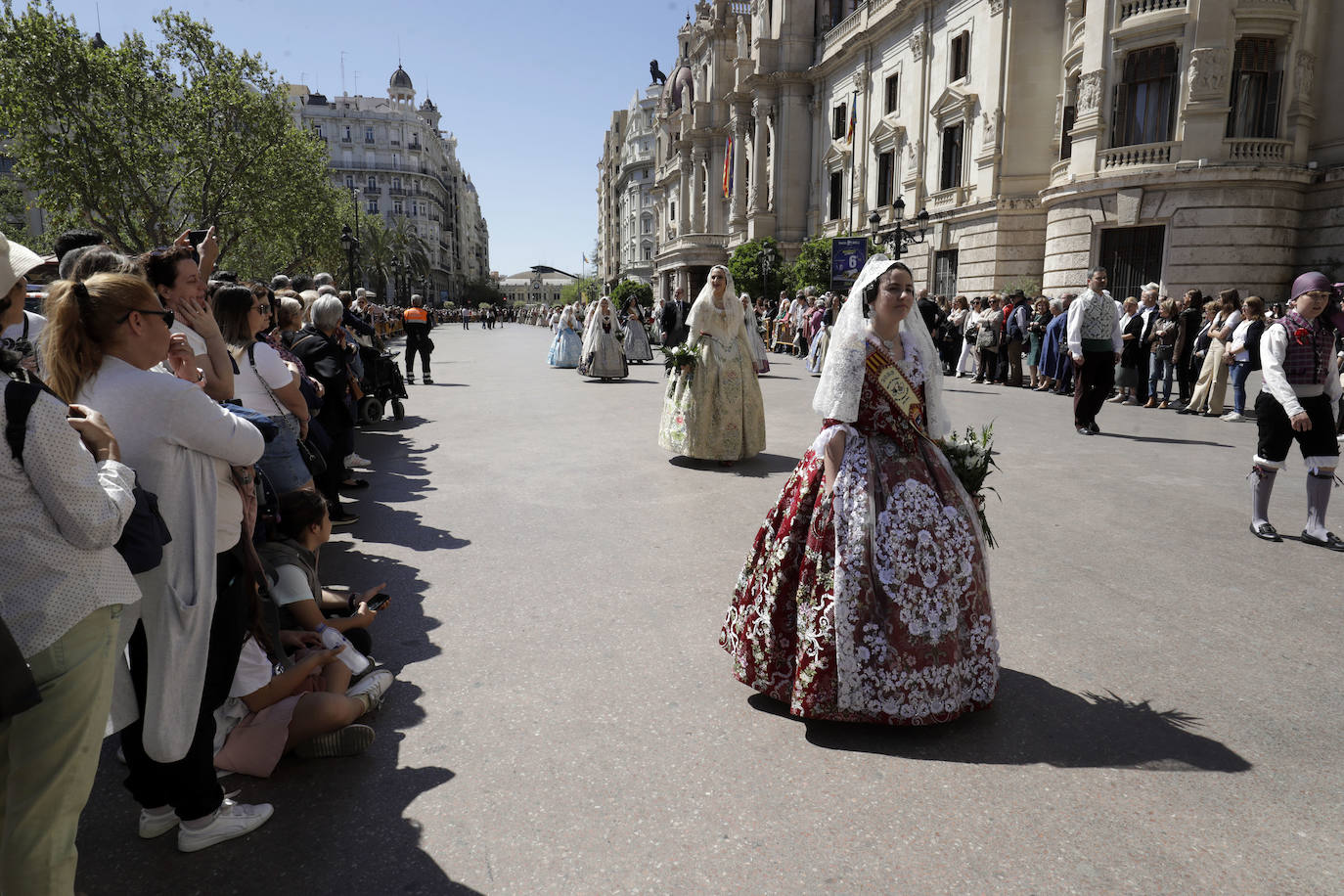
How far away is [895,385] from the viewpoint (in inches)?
138

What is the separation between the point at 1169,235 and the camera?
21312 mm

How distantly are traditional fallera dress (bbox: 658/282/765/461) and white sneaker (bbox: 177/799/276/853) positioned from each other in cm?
633

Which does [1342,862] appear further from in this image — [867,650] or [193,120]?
[193,120]

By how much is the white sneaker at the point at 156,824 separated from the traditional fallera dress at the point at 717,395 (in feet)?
21.1

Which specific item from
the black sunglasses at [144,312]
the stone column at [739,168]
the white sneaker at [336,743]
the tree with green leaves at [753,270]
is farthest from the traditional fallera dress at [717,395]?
the stone column at [739,168]

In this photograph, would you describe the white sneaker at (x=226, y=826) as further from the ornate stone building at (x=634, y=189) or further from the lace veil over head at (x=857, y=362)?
the ornate stone building at (x=634, y=189)

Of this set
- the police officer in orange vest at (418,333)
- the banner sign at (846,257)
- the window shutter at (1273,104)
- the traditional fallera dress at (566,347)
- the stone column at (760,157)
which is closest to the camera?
the police officer in orange vest at (418,333)

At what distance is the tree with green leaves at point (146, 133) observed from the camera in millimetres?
23219

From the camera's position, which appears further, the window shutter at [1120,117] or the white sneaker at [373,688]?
the window shutter at [1120,117]

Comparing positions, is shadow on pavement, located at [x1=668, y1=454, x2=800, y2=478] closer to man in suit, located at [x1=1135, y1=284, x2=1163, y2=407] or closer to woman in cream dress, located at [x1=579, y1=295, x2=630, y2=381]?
man in suit, located at [x1=1135, y1=284, x2=1163, y2=407]

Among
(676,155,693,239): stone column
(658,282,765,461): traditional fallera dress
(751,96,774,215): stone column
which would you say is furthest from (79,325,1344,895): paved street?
(676,155,693,239): stone column

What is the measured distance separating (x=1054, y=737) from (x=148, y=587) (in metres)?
3.25

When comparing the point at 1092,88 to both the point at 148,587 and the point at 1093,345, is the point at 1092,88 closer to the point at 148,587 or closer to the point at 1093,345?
the point at 1093,345

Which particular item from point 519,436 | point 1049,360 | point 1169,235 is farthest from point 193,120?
point 1169,235
